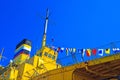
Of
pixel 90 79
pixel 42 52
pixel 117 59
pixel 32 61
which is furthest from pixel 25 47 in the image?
Result: pixel 117 59

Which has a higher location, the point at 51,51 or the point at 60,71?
the point at 51,51

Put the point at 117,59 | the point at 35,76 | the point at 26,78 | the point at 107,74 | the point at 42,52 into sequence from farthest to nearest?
the point at 42,52
the point at 26,78
the point at 35,76
the point at 107,74
the point at 117,59

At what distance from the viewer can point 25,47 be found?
29094mm

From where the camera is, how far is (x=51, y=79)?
18.4m

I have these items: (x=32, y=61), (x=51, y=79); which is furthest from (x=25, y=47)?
(x=51, y=79)

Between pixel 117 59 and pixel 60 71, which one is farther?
pixel 60 71

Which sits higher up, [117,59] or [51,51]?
[51,51]

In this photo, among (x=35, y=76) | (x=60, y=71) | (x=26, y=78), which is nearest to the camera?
(x=60, y=71)

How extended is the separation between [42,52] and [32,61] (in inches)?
105

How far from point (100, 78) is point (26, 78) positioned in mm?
7368

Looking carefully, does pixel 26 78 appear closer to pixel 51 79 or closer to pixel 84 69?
pixel 51 79

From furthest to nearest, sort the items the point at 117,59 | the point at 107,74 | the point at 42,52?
the point at 42,52 < the point at 107,74 < the point at 117,59

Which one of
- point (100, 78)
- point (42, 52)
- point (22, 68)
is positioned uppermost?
point (42, 52)

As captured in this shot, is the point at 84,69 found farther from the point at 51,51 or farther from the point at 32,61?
the point at 51,51
